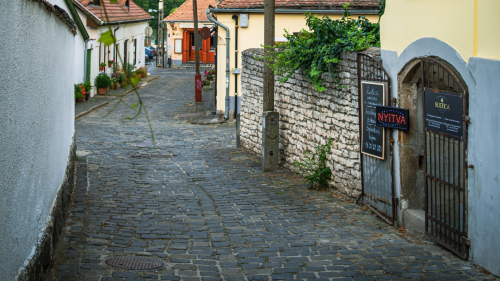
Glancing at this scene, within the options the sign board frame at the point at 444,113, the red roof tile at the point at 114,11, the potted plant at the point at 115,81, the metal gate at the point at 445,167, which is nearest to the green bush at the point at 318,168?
the metal gate at the point at 445,167

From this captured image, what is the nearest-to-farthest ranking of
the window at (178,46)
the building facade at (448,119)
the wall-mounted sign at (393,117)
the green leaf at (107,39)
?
the green leaf at (107,39)
the building facade at (448,119)
the wall-mounted sign at (393,117)
the window at (178,46)

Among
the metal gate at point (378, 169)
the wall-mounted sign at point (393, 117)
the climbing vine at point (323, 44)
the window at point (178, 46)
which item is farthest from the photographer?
the window at point (178, 46)

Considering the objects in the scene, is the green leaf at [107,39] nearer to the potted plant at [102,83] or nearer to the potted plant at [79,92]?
the potted plant at [79,92]

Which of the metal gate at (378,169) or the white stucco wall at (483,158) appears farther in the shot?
the metal gate at (378,169)

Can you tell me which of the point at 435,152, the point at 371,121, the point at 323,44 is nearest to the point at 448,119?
the point at 435,152

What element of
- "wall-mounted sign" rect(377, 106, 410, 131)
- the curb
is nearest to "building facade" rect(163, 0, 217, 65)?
the curb

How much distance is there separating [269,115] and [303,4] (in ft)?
27.6

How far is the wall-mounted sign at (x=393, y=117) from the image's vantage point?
712 cm

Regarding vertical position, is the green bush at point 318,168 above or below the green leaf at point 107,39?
below

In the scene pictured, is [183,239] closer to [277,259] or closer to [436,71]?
[277,259]

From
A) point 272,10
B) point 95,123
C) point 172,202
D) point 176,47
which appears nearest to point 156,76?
point 176,47

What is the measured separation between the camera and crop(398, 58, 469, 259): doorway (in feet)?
20.0

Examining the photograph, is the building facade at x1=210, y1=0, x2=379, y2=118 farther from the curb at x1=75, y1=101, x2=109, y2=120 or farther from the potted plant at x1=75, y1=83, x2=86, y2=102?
the potted plant at x1=75, y1=83, x2=86, y2=102

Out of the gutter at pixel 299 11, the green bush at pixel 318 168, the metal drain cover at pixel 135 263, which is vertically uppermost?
the gutter at pixel 299 11
